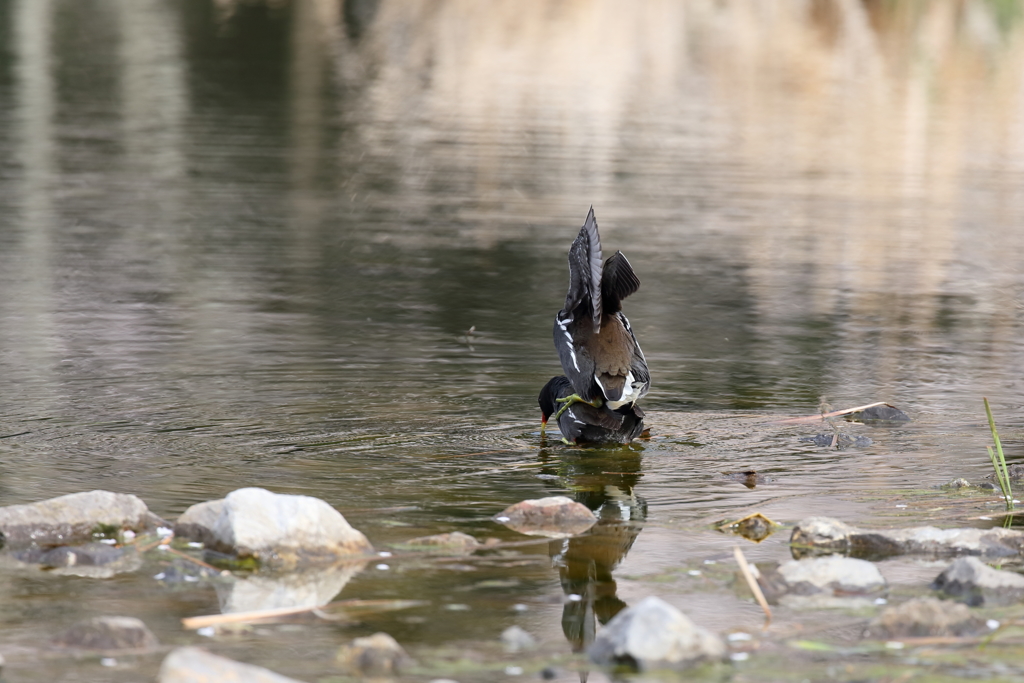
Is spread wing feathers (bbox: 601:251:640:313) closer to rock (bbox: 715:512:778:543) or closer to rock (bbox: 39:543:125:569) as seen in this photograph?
rock (bbox: 715:512:778:543)

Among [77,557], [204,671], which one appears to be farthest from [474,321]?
[204,671]

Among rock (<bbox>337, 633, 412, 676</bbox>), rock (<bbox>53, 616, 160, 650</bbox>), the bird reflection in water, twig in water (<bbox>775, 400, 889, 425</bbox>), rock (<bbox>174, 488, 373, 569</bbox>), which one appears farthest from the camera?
twig in water (<bbox>775, 400, 889, 425</bbox>)

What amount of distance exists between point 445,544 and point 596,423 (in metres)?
2.26

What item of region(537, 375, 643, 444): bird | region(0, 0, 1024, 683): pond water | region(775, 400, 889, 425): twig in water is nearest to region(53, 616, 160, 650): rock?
region(0, 0, 1024, 683): pond water

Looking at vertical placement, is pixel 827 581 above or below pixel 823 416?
above

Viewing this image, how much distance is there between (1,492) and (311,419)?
212cm

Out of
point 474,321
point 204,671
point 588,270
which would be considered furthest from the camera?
point 474,321

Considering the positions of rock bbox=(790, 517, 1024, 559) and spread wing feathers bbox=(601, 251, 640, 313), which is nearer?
rock bbox=(790, 517, 1024, 559)

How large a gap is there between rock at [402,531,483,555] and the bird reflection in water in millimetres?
366

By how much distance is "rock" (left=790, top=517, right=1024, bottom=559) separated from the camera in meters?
6.28

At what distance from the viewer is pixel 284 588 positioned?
5695 mm

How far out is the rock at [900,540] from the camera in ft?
20.6

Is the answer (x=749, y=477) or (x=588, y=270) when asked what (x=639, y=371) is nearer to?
(x=588, y=270)

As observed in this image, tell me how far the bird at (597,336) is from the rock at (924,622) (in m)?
2.97
